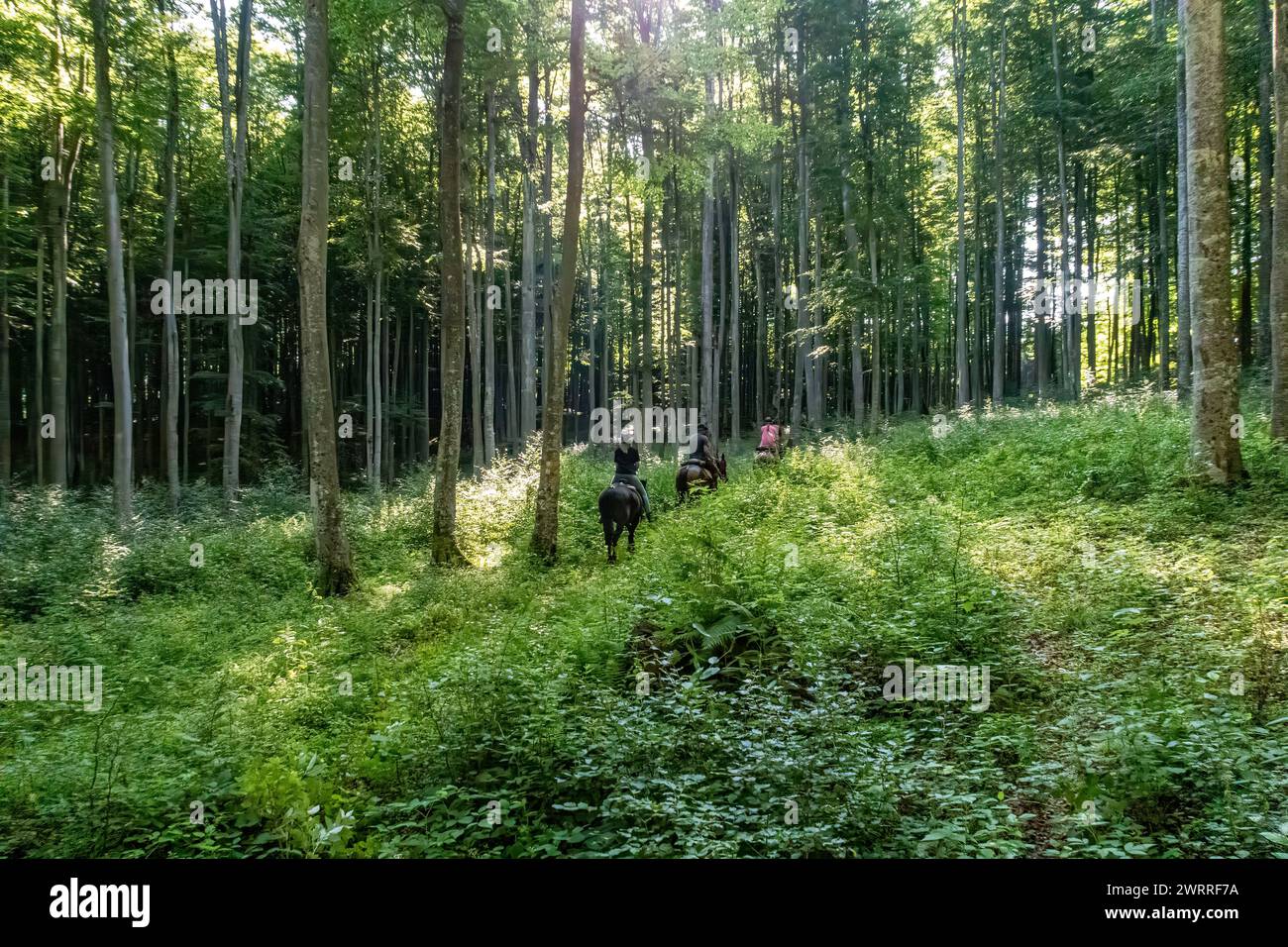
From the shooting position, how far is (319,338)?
12055mm

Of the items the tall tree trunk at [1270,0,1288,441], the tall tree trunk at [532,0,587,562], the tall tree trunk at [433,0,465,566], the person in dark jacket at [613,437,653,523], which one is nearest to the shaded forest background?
the tall tree trunk at [532,0,587,562]

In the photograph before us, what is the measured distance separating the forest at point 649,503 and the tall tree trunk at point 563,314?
0.09m

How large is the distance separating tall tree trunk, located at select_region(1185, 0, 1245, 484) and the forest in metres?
0.06

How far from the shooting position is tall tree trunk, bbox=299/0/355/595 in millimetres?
11703

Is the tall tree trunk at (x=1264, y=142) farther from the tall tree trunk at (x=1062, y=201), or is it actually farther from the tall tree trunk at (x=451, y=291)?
the tall tree trunk at (x=451, y=291)

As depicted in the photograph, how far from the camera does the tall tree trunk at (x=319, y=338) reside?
11.7 metres

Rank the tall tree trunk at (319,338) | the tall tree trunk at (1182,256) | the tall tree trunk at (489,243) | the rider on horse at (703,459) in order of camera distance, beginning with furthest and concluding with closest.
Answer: the tall tree trunk at (489,243)
the rider on horse at (703,459)
the tall tree trunk at (1182,256)
the tall tree trunk at (319,338)

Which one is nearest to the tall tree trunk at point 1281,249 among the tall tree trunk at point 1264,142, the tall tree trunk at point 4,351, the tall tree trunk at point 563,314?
the tall tree trunk at point 563,314

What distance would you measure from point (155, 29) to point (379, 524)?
1352 centimetres

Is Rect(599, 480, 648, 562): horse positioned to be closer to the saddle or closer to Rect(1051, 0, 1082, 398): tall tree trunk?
the saddle
